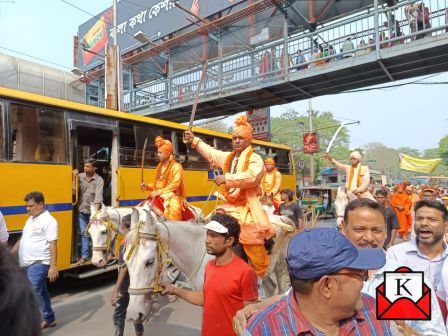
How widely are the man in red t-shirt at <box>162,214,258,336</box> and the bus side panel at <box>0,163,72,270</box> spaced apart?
14.3 feet

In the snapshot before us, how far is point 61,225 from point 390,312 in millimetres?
6486

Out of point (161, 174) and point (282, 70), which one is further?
point (282, 70)

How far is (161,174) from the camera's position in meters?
6.17

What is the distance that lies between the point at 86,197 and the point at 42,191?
1014mm

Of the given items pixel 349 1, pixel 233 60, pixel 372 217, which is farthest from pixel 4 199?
pixel 349 1

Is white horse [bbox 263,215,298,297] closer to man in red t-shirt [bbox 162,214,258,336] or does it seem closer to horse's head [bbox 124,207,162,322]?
horse's head [bbox 124,207,162,322]

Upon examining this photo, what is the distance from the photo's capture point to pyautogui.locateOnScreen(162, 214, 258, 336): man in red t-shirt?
253cm

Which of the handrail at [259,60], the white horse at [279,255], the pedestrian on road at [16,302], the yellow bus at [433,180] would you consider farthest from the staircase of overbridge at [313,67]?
the yellow bus at [433,180]

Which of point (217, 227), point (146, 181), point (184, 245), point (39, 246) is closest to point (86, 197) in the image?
point (146, 181)

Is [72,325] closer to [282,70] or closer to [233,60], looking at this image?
[282,70]

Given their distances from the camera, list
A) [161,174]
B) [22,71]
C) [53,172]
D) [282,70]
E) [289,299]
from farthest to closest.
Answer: [22,71]
[282,70]
[53,172]
[161,174]
[289,299]

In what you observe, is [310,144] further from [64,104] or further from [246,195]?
[246,195]

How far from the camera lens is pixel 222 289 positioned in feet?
8.34

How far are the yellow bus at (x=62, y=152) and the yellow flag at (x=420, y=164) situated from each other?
17.8 metres
